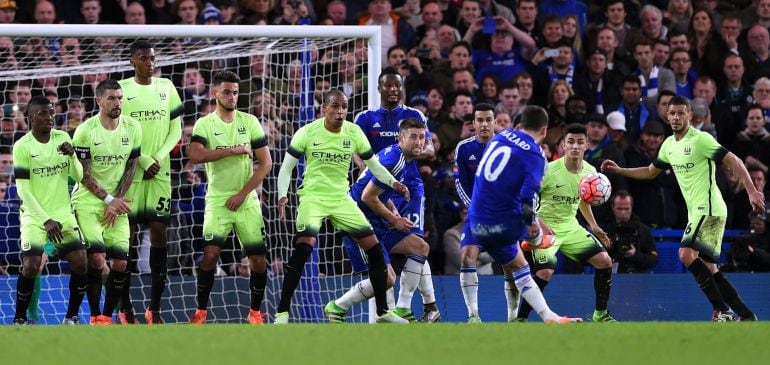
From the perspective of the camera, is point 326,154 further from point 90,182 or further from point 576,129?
point 576,129

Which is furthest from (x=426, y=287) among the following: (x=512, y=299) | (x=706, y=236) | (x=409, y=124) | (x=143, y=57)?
(x=143, y=57)

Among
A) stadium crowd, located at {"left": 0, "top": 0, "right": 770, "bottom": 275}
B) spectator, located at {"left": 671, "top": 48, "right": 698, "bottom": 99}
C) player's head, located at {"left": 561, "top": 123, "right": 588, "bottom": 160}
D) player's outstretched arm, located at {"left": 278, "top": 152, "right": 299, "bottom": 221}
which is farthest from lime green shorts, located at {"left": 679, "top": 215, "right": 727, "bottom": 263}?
spectator, located at {"left": 671, "top": 48, "right": 698, "bottom": 99}

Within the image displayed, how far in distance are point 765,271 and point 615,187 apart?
1769 millimetres

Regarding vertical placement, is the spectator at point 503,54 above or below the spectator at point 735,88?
above

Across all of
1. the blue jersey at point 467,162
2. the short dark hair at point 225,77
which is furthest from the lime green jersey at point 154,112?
the blue jersey at point 467,162

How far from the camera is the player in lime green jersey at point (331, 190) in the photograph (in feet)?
36.9

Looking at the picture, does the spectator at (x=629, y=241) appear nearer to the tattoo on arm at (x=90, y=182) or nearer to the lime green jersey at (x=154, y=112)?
Result: the lime green jersey at (x=154, y=112)

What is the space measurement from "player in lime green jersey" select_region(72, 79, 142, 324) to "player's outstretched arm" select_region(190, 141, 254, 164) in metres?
0.49

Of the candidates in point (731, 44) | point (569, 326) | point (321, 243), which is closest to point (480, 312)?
→ point (321, 243)

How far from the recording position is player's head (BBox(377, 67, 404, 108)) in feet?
40.1

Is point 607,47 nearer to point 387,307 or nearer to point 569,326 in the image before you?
point 387,307

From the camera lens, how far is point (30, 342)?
7.93 meters

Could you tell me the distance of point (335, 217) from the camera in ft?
37.2

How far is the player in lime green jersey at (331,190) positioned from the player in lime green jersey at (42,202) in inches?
66.9
